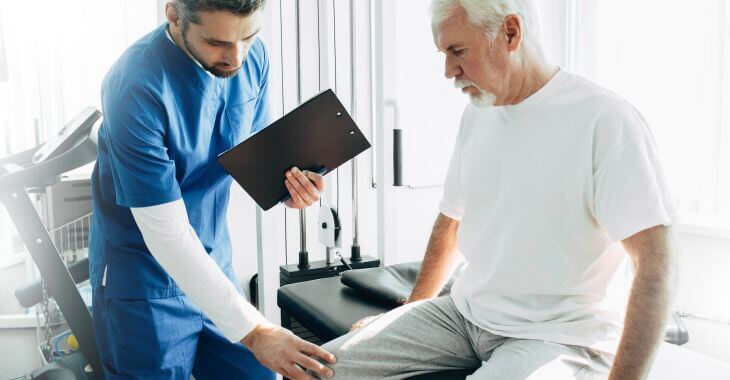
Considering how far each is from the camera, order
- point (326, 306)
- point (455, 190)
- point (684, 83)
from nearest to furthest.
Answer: point (455, 190)
point (326, 306)
point (684, 83)

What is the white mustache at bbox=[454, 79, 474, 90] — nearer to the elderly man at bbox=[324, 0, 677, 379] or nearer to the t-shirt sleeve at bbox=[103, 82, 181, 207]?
the elderly man at bbox=[324, 0, 677, 379]

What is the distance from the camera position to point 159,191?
3.91 feet

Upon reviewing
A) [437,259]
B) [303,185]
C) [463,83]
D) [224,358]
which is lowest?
[224,358]

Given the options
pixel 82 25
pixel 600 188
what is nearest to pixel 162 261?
pixel 600 188

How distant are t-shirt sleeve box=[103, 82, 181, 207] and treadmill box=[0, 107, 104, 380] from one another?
43 cm

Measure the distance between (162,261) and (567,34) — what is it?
Result: 8.05 feet

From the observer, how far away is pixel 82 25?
8.27 feet

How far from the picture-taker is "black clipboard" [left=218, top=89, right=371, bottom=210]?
53.1 inches

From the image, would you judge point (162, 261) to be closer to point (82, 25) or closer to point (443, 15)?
point (443, 15)

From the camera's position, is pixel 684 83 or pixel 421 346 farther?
pixel 684 83

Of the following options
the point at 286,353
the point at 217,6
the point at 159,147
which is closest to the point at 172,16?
the point at 217,6

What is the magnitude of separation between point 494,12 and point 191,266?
835 millimetres

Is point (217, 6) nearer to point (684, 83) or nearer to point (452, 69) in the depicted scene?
point (452, 69)

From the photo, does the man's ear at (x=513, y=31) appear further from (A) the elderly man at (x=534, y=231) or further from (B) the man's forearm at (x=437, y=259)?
(B) the man's forearm at (x=437, y=259)
